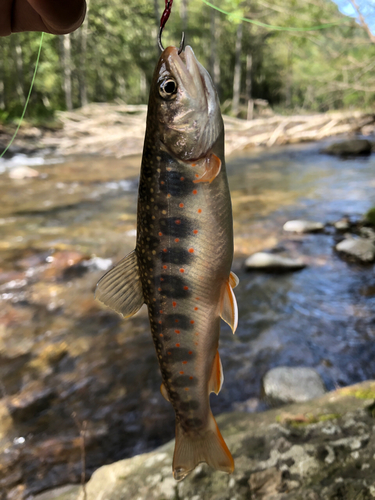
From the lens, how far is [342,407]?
9.25 ft

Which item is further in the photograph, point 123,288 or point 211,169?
point 123,288

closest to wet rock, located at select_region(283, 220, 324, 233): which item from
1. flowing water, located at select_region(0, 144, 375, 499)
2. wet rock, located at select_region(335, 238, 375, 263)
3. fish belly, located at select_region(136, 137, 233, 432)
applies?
flowing water, located at select_region(0, 144, 375, 499)

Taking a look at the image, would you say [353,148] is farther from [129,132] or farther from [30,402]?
[30,402]

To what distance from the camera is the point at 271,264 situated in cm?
705

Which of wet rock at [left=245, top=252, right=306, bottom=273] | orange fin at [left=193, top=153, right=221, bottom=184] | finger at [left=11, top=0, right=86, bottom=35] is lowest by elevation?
wet rock at [left=245, top=252, right=306, bottom=273]

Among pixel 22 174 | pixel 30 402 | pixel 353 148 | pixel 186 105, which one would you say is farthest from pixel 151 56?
pixel 186 105

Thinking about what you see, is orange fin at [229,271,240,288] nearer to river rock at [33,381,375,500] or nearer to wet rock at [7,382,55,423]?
river rock at [33,381,375,500]

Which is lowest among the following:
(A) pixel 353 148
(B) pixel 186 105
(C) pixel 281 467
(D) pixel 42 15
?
(A) pixel 353 148

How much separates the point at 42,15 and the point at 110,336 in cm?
449

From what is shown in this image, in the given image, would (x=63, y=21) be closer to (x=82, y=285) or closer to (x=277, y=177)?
(x=82, y=285)

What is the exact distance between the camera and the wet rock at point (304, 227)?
8.84 metres

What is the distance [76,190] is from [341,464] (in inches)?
528

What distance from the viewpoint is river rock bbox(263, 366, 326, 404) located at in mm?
4016

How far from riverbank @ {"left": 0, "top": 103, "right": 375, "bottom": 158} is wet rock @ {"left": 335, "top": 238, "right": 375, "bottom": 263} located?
1212cm
